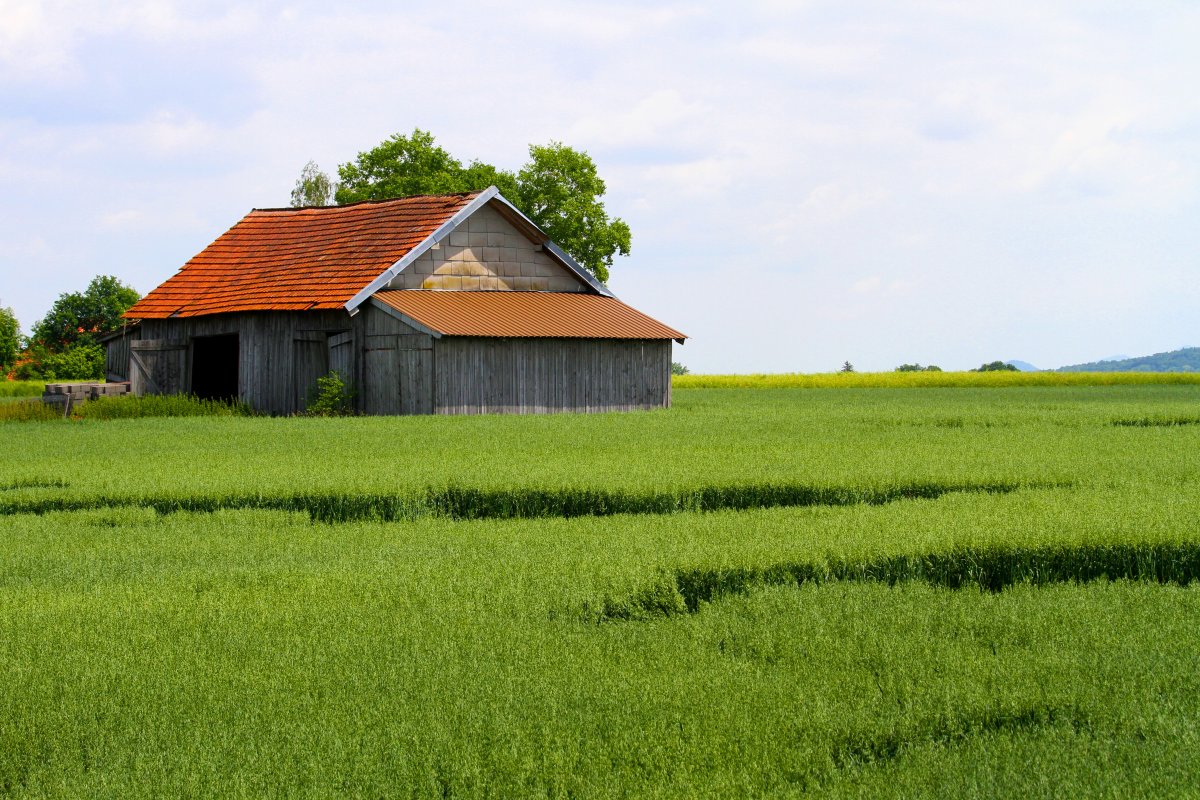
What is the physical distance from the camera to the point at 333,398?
3312 centimetres

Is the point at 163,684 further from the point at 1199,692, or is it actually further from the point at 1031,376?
the point at 1031,376

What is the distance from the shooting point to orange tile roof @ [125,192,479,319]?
34.9m

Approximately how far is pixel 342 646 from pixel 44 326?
76811mm

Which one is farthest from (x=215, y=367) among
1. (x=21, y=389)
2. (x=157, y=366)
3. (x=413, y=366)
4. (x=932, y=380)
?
(x=932, y=380)

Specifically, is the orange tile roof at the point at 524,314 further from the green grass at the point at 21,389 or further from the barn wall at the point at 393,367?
the green grass at the point at 21,389

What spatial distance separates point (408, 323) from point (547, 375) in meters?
4.35

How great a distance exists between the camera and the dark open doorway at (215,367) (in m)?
38.9

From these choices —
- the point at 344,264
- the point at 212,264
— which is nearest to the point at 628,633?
the point at 344,264

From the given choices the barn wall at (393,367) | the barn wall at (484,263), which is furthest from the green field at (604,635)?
the barn wall at (484,263)

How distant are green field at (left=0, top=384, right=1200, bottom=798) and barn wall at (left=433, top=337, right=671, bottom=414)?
17.7 metres

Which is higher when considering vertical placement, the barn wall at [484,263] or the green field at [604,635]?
the barn wall at [484,263]

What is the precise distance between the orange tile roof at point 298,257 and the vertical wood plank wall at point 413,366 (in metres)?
0.69

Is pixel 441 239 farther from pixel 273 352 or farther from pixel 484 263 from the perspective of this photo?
pixel 273 352

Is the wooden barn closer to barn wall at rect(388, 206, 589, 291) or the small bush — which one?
barn wall at rect(388, 206, 589, 291)
